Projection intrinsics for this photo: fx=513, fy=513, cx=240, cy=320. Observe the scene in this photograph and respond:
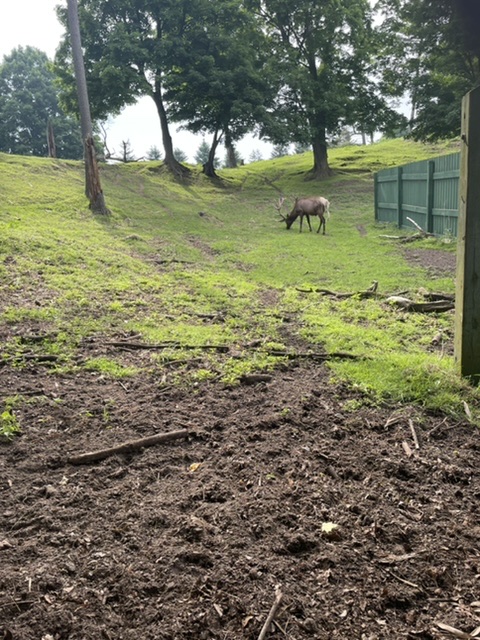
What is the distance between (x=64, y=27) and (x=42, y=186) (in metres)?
13.5

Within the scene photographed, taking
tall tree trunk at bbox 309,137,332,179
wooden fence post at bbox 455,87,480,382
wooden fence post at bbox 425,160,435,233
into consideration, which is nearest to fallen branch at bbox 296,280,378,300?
wooden fence post at bbox 455,87,480,382

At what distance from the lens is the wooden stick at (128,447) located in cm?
292

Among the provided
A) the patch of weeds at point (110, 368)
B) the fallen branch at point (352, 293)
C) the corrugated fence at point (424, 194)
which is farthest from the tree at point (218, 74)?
the patch of weeds at point (110, 368)

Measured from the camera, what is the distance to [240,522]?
2.35 meters

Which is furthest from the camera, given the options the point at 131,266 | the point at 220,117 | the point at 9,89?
the point at 9,89

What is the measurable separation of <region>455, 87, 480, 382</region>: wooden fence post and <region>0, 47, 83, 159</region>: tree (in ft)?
191

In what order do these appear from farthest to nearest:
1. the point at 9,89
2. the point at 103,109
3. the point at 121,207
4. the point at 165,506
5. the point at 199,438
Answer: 1. the point at 9,89
2. the point at 103,109
3. the point at 121,207
4. the point at 199,438
5. the point at 165,506

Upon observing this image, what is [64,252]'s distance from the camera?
9906 mm

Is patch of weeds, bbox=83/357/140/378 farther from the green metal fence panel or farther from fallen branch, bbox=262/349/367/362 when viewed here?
the green metal fence panel

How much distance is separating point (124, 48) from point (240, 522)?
1111 inches

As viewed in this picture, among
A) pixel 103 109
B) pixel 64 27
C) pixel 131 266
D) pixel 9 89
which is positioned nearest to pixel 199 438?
pixel 131 266

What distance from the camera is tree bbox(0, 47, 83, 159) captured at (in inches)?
2163

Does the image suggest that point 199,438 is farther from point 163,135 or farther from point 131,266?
point 163,135

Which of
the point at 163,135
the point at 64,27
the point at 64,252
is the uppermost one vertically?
the point at 64,27
